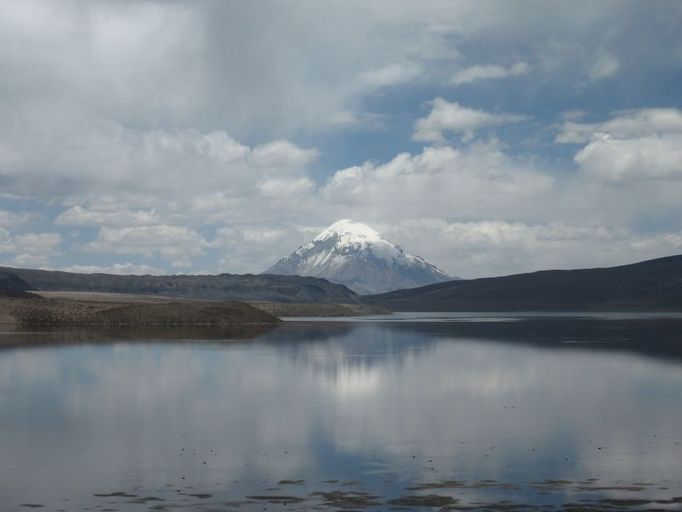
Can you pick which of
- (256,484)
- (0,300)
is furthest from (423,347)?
(0,300)

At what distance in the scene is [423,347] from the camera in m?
75.9

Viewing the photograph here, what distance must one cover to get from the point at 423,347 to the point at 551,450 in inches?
1911

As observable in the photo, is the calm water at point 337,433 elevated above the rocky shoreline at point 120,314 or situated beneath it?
situated beneath

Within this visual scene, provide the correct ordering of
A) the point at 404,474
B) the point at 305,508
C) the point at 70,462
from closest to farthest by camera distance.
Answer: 1. the point at 305,508
2. the point at 404,474
3. the point at 70,462

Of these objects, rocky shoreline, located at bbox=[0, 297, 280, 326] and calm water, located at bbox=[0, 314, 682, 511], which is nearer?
calm water, located at bbox=[0, 314, 682, 511]

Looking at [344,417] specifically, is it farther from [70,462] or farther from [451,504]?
[451,504]

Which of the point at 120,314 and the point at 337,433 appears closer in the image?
the point at 337,433

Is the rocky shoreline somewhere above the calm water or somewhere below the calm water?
above

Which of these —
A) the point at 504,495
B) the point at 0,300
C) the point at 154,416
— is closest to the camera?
the point at 504,495

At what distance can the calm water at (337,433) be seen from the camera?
21.5 meters

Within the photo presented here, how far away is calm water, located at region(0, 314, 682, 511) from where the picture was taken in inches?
848

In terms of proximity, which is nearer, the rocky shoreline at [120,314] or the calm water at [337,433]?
the calm water at [337,433]

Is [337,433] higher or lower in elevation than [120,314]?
lower

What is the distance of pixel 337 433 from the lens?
30672 millimetres
